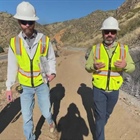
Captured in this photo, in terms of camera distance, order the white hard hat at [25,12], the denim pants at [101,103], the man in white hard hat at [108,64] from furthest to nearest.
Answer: the denim pants at [101,103] → the man in white hard hat at [108,64] → the white hard hat at [25,12]

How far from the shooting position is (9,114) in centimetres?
771

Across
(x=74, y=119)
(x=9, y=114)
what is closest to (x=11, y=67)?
(x=74, y=119)

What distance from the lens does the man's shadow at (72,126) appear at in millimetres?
6121

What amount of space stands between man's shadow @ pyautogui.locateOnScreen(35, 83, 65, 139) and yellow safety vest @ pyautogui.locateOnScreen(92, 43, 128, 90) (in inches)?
83.0

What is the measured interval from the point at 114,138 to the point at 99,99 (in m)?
1.39

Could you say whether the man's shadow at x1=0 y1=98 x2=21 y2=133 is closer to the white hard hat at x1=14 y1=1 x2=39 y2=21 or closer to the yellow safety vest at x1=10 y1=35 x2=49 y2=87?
Answer: the yellow safety vest at x1=10 y1=35 x2=49 y2=87

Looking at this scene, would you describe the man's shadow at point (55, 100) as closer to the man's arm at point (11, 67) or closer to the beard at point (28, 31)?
the man's arm at point (11, 67)

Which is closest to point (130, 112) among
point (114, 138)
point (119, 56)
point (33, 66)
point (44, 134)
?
point (114, 138)

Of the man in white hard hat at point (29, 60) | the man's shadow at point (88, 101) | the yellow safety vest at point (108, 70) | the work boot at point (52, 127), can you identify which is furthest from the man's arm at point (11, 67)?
the man's shadow at point (88, 101)

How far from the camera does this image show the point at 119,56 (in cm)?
464

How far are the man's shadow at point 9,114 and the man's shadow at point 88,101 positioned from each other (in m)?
1.82

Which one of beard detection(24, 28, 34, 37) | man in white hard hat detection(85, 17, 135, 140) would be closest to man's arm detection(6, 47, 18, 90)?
beard detection(24, 28, 34, 37)

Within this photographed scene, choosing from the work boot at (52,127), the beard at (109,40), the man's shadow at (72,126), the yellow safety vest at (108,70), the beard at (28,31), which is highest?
the beard at (28,31)

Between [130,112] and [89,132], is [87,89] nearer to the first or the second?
[130,112]
